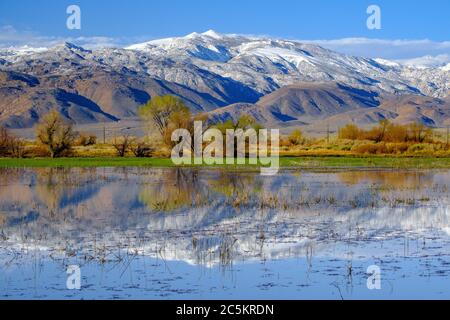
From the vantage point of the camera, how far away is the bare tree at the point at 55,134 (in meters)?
61.4

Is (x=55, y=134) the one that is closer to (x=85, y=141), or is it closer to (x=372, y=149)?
(x=85, y=141)

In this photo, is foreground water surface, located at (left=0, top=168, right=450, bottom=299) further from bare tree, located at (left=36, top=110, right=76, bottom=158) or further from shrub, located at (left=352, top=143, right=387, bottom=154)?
shrub, located at (left=352, top=143, right=387, bottom=154)

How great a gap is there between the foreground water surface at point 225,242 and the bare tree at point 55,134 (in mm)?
29992

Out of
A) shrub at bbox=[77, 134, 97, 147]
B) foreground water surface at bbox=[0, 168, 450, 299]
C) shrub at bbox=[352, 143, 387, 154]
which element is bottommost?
foreground water surface at bbox=[0, 168, 450, 299]

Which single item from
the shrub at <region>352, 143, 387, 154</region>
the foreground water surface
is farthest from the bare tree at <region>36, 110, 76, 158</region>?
the foreground water surface

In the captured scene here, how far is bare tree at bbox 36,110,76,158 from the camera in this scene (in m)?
61.4

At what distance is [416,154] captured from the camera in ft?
219

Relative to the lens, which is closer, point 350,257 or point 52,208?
point 350,257

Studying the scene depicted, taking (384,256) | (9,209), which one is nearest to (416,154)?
(9,209)

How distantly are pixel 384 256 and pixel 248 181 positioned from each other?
21458 mm

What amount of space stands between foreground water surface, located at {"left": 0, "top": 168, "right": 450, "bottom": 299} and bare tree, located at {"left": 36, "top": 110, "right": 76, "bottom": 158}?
98.4ft

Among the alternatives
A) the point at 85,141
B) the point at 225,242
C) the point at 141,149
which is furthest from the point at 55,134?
the point at 225,242

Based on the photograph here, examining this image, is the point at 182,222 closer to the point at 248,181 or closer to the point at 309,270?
A: the point at 309,270

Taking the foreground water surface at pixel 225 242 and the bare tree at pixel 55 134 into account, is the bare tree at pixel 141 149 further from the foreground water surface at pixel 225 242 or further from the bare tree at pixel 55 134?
the foreground water surface at pixel 225 242
